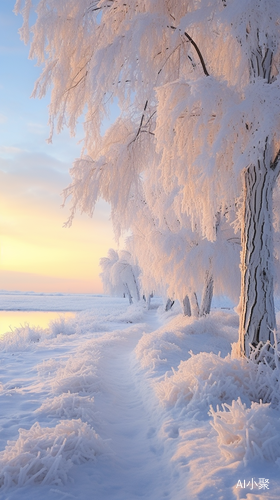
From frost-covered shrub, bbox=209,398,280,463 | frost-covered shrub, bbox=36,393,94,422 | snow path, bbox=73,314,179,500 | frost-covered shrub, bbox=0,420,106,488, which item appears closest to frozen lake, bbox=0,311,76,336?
snow path, bbox=73,314,179,500

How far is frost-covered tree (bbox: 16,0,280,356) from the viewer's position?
12.9 feet

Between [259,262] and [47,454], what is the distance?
11.9ft

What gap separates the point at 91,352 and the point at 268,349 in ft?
15.1

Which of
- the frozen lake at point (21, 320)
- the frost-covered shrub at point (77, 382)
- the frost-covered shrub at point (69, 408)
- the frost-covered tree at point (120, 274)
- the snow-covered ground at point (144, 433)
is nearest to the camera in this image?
the snow-covered ground at point (144, 433)

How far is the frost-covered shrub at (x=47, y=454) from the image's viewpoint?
2.53 meters

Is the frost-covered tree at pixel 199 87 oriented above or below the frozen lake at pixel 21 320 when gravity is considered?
above

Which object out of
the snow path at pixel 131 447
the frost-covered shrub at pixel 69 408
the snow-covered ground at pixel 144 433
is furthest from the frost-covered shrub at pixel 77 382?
the frost-covered shrub at pixel 69 408

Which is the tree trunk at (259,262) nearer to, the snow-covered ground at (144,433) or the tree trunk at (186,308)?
the snow-covered ground at (144,433)

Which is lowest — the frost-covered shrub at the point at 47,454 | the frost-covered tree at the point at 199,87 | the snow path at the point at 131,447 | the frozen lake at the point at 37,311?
the frozen lake at the point at 37,311

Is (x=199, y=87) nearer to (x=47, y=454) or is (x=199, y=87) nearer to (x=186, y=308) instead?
(x=47, y=454)

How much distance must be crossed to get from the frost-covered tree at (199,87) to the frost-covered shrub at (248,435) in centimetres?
171

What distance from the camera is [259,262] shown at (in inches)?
182

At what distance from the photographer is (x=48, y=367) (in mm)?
6535

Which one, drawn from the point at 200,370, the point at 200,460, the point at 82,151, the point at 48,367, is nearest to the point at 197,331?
the point at 48,367
